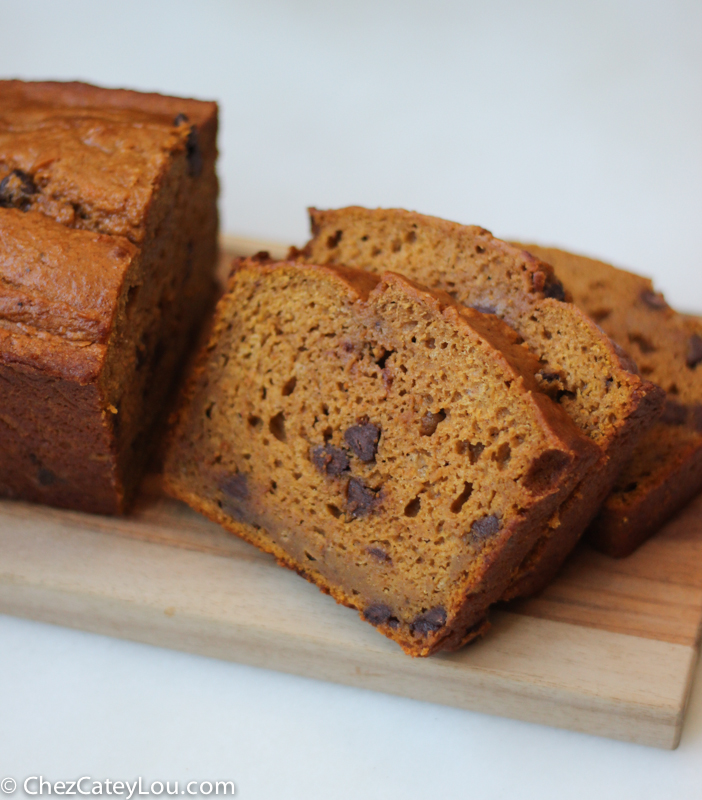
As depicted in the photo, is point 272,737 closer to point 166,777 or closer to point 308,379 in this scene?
point 166,777

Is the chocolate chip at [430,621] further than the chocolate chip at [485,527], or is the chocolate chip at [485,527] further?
the chocolate chip at [430,621]

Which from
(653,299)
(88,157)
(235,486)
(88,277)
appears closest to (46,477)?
(235,486)

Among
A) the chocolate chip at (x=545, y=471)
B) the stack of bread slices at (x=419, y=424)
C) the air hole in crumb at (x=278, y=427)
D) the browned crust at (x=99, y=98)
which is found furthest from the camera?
the browned crust at (x=99, y=98)

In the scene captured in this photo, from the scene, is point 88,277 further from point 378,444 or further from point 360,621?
point 360,621

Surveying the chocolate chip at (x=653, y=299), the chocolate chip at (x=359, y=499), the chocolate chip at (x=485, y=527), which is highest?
the chocolate chip at (x=653, y=299)

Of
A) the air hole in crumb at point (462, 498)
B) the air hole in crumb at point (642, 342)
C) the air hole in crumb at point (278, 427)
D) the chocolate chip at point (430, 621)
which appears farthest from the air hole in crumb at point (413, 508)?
the air hole in crumb at point (642, 342)

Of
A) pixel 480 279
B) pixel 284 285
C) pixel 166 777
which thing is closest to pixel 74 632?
pixel 166 777

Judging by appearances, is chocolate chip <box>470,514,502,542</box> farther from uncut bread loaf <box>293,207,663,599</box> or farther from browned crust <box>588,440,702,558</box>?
browned crust <box>588,440,702,558</box>

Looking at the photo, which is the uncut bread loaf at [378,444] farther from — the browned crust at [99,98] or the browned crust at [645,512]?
the browned crust at [99,98]
